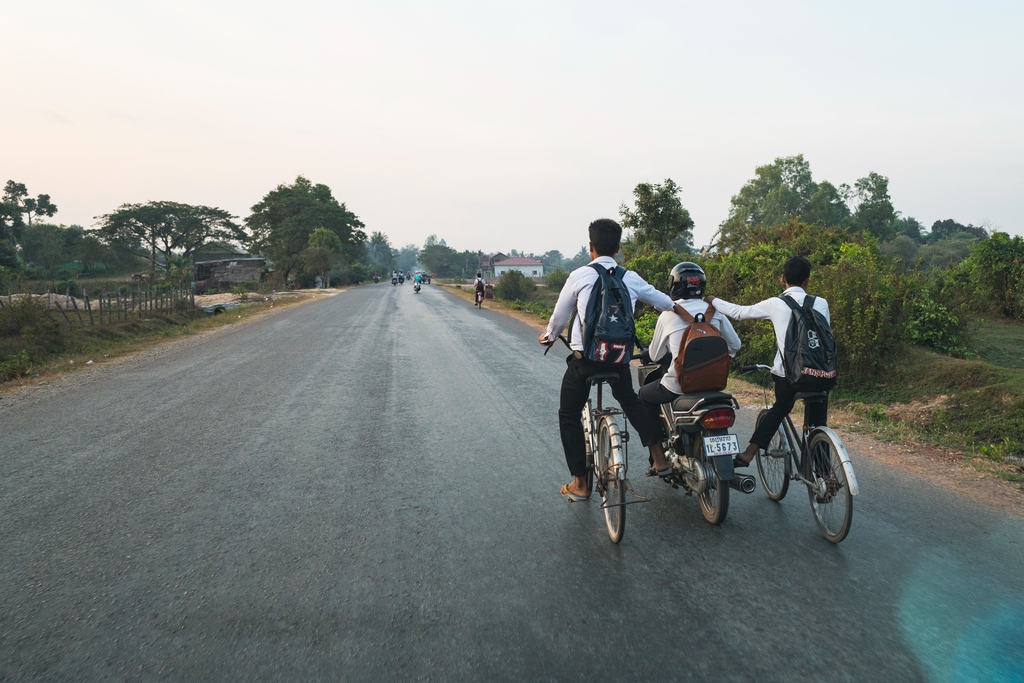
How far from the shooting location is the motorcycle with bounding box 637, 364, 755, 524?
3.71 meters

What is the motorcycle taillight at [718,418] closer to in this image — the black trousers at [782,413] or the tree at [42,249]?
the black trousers at [782,413]

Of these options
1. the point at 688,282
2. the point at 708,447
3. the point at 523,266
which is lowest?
the point at 708,447

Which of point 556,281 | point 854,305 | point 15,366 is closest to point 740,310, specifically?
point 854,305

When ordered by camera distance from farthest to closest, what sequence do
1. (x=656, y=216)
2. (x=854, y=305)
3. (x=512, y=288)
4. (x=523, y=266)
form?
(x=523, y=266) < (x=512, y=288) < (x=656, y=216) < (x=854, y=305)

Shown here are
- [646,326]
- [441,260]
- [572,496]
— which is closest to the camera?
[572,496]

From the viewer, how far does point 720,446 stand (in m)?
3.72

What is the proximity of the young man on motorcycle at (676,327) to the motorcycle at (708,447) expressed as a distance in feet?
0.39

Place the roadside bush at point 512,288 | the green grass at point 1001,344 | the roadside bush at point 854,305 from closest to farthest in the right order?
1. the roadside bush at point 854,305
2. the green grass at point 1001,344
3. the roadside bush at point 512,288

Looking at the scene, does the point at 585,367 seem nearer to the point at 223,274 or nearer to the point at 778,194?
the point at 223,274

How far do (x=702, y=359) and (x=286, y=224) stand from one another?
68.3 metres

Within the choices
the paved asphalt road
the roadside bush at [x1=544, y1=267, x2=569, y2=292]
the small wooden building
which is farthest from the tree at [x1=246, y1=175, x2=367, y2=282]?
the paved asphalt road

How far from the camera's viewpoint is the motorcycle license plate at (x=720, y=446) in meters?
3.71

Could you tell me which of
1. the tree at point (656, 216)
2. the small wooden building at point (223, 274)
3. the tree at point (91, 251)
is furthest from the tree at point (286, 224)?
the tree at point (656, 216)

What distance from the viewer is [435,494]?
14.9ft
